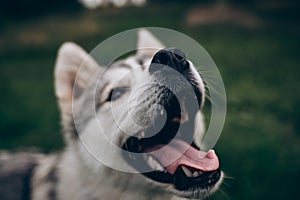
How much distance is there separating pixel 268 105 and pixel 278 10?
4.62 metres

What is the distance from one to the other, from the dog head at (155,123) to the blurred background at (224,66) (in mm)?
1198

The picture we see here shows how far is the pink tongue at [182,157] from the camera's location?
2.99 metres

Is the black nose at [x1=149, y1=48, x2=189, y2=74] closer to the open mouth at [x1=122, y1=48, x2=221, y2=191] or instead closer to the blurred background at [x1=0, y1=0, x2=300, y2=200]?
the open mouth at [x1=122, y1=48, x2=221, y2=191]

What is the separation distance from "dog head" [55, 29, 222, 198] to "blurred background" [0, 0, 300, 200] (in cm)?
120

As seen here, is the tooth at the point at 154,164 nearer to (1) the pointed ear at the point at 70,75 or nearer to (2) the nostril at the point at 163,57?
(2) the nostril at the point at 163,57

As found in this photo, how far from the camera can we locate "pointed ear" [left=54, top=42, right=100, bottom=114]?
3.72 metres

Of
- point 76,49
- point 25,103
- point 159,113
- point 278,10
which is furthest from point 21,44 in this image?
point 159,113

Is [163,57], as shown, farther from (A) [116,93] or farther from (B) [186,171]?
(B) [186,171]

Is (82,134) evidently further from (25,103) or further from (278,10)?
(278,10)

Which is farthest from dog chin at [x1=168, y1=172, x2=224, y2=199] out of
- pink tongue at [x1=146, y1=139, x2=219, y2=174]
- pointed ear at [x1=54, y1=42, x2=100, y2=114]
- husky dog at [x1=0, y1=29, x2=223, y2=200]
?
pointed ear at [x1=54, y1=42, x2=100, y2=114]

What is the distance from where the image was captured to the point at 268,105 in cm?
689

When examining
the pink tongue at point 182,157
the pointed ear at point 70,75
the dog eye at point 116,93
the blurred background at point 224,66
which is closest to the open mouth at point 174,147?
the pink tongue at point 182,157

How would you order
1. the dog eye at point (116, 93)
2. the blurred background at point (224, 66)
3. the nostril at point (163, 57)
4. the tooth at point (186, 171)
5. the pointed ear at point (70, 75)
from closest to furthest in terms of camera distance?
1. the nostril at point (163, 57)
2. the tooth at point (186, 171)
3. the dog eye at point (116, 93)
4. the pointed ear at point (70, 75)
5. the blurred background at point (224, 66)

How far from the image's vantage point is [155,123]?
299cm
